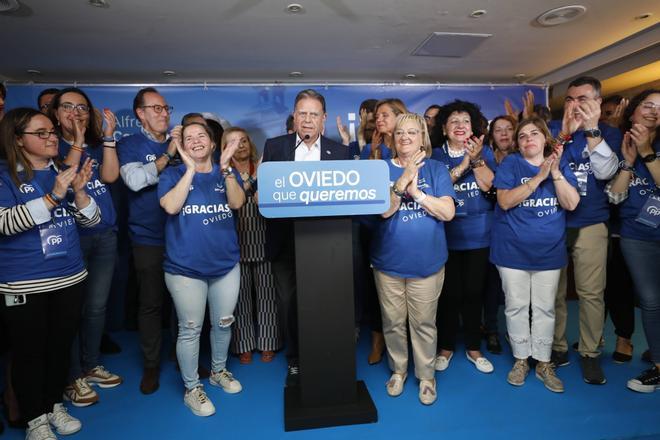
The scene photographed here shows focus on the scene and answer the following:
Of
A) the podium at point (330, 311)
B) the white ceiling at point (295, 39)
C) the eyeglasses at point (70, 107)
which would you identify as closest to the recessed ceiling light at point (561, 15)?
the white ceiling at point (295, 39)

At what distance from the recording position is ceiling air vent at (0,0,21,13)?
9.56 feet

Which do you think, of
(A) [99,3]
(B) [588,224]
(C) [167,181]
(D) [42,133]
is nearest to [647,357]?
(B) [588,224]

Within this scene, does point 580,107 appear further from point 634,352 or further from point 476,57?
point 476,57

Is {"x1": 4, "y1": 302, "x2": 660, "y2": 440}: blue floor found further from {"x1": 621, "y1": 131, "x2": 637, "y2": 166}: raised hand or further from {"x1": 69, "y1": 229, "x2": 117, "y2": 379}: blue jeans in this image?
{"x1": 621, "y1": 131, "x2": 637, "y2": 166}: raised hand

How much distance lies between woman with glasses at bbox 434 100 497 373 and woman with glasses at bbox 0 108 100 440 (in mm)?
2271

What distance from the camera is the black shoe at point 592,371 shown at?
2531mm

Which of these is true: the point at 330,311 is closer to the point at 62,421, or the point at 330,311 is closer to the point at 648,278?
the point at 62,421

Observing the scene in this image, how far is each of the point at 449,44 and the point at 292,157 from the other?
2614 millimetres

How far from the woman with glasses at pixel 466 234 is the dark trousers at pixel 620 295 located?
1.03 meters

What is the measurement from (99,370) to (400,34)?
377cm

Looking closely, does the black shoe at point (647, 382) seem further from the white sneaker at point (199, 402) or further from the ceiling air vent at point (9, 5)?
the ceiling air vent at point (9, 5)

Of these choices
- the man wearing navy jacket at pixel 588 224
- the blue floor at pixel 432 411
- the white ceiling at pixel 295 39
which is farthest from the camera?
the white ceiling at pixel 295 39

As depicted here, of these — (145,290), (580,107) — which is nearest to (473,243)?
(580,107)

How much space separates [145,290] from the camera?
8.55 feet
